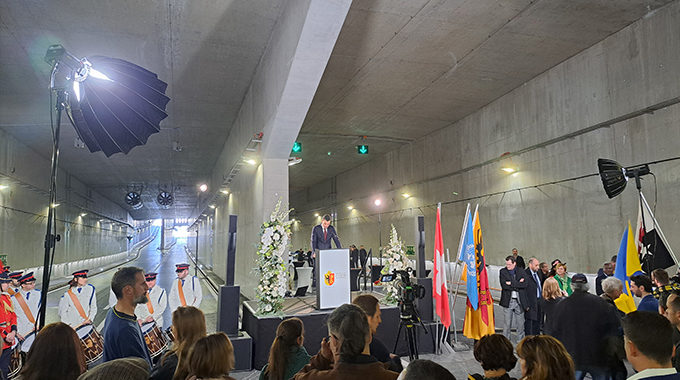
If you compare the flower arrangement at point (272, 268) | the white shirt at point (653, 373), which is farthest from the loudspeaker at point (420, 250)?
the white shirt at point (653, 373)

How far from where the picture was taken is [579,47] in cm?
888

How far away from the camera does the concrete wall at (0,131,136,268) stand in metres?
13.5

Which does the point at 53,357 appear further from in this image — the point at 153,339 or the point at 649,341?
the point at 153,339

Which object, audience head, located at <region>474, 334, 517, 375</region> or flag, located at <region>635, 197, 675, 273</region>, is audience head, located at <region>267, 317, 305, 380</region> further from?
flag, located at <region>635, 197, 675, 273</region>

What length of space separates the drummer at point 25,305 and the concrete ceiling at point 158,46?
4.37 metres

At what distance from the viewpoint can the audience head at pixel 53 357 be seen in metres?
1.89

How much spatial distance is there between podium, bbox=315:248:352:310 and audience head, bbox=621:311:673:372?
421 cm


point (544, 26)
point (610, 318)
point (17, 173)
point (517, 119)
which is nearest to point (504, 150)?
point (517, 119)

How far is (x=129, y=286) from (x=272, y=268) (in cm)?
317

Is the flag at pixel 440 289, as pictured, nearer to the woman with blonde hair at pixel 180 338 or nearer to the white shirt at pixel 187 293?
the white shirt at pixel 187 293

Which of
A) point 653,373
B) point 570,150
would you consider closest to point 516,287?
point 570,150

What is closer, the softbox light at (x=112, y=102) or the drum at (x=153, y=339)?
the softbox light at (x=112, y=102)

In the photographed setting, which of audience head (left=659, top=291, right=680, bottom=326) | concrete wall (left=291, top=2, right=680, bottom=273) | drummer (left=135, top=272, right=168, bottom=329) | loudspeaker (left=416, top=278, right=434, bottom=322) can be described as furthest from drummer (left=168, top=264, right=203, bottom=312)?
concrete wall (left=291, top=2, right=680, bottom=273)

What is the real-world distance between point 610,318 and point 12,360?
18.7 ft
